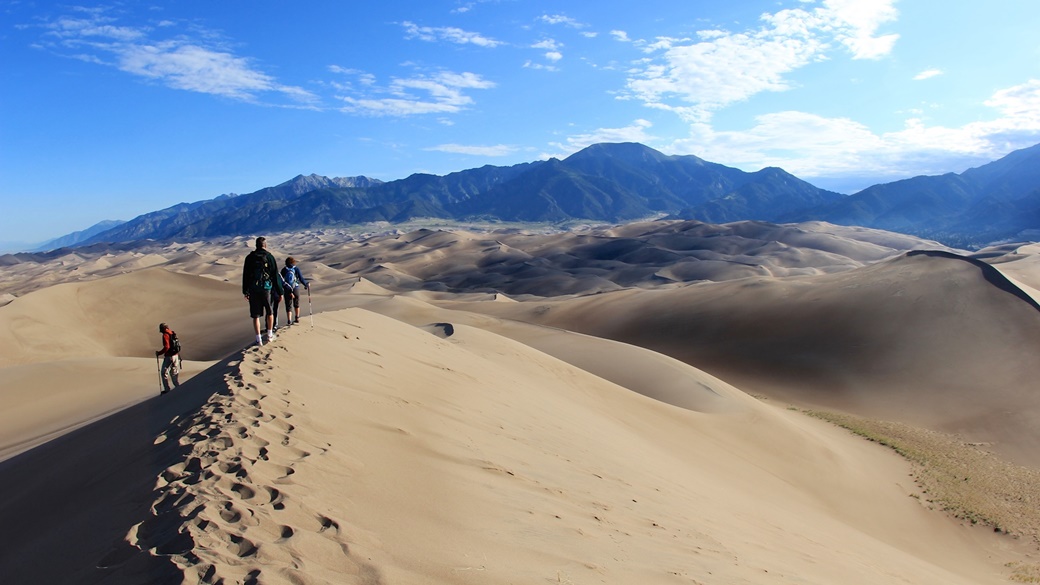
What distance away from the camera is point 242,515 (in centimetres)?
390

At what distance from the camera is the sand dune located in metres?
4.09

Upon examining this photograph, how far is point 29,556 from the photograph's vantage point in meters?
4.30

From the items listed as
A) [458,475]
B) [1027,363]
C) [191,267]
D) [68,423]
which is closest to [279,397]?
[458,475]

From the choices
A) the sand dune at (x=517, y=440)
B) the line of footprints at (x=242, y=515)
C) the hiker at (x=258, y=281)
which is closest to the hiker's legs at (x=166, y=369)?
the sand dune at (x=517, y=440)

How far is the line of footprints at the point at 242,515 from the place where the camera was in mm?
3375

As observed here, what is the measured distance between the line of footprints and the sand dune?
0.07 ft

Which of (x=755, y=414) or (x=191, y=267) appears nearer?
(x=755, y=414)

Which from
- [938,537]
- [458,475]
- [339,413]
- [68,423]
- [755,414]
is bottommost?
[938,537]

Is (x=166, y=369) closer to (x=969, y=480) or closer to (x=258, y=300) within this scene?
(x=258, y=300)

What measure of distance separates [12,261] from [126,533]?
190 m

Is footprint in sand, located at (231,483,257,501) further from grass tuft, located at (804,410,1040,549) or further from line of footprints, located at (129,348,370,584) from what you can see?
grass tuft, located at (804,410,1040,549)

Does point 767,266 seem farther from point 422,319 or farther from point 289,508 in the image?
point 289,508

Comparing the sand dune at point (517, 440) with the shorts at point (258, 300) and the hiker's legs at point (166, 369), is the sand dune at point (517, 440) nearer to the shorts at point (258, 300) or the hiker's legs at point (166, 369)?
the shorts at point (258, 300)

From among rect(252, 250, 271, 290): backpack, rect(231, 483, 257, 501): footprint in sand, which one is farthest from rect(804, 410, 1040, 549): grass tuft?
rect(252, 250, 271, 290): backpack
